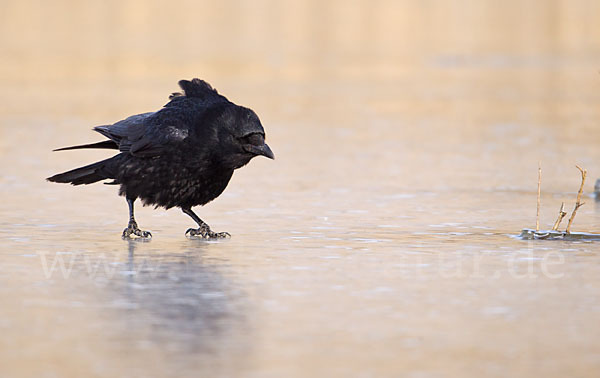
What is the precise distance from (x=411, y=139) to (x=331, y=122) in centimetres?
230

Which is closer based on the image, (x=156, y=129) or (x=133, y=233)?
(x=156, y=129)

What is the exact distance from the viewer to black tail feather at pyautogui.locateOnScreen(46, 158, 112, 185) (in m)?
8.55

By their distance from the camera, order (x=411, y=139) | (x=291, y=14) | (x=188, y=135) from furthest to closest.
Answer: (x=291, y=14) → (x=411, y=139) → (x=188, y=135)

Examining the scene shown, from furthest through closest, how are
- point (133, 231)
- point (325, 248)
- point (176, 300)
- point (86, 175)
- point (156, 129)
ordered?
point (86, 175) < point (133, 231) < point (156, 129) < point (325, 248) < point (176, 300)

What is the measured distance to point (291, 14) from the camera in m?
53.6

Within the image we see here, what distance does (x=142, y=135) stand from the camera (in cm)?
810

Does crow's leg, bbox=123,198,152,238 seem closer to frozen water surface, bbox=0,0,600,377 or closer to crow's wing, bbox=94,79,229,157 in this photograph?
frozen water surface, bbox=0,0,600,377

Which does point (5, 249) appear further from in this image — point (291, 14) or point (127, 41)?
point (291, 14)

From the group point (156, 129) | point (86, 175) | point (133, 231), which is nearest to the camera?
point (156, 129)

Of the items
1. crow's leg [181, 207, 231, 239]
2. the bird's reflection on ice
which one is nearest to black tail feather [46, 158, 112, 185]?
crow's leg [181, 207, 231, 239]

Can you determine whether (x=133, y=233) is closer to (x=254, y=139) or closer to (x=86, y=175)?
(x=86, y=175)

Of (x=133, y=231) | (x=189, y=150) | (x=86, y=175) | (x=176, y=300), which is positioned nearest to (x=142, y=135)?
(x=189, y=150)

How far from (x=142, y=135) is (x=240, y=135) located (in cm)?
79

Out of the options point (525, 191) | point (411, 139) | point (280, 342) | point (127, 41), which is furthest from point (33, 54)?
point (280, 342)
